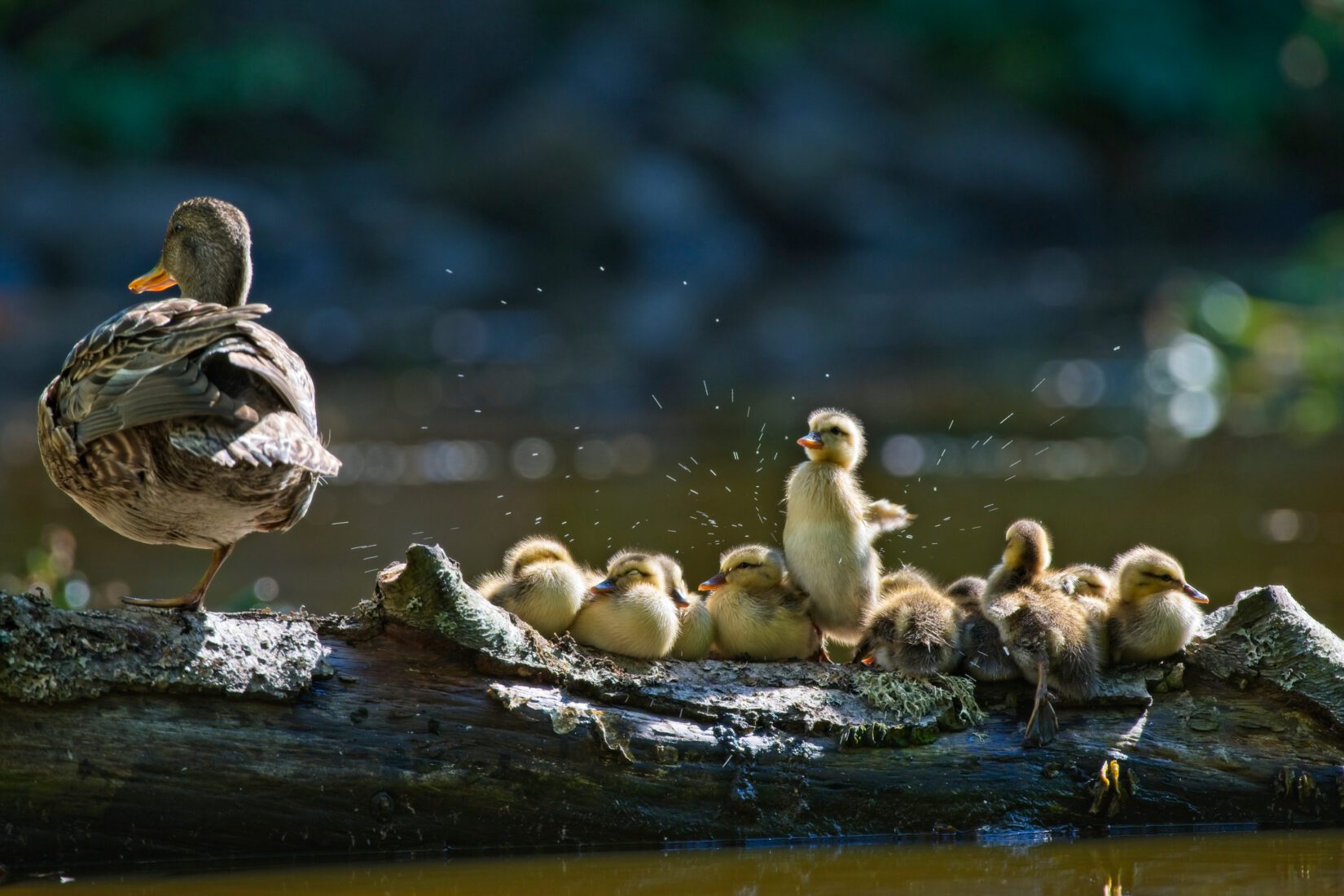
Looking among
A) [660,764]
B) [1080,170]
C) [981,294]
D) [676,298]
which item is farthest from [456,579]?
[1080,170]

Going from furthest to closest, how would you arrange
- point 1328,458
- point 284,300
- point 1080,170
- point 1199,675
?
point 1080,170 < point 284,300 < point 1328,458 < point 1199,675

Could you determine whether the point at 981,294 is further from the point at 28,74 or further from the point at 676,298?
the point at 28,74

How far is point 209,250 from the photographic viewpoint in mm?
5816

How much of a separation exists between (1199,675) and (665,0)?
1106 inches

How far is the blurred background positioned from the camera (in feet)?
36.8

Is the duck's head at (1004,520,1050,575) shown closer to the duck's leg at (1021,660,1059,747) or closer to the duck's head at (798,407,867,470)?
the duck's leg at (1021,660,1059,747)

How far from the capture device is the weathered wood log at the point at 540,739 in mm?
4047

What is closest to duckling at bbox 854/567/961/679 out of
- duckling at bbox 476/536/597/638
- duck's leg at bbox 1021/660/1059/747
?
duck's leg at bbox 1021/660/1059/747

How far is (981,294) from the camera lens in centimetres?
2417

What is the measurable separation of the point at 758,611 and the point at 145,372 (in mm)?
1985

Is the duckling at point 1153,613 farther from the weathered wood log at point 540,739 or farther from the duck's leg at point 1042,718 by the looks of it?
the duck's leg at point 1042,718

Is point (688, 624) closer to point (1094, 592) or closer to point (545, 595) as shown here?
point (545, 595)

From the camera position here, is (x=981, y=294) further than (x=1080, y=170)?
No

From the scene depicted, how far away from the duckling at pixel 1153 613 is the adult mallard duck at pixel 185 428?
92.6 inches
